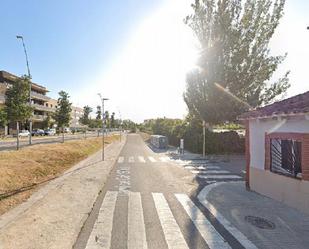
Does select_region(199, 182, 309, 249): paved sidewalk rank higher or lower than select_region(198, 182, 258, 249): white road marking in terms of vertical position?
lower

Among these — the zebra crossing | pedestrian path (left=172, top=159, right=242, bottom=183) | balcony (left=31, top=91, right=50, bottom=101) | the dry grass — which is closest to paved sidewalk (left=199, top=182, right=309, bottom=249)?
the zebra crossing

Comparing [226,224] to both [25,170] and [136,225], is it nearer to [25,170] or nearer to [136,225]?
[136,225]

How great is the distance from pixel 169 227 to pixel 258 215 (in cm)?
290

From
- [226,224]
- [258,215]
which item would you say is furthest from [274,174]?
[226,224]

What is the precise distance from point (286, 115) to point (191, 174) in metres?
7.92

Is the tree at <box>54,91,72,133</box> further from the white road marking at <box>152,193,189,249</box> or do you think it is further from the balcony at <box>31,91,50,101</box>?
the balcony at <box>31,91,50,101</box>

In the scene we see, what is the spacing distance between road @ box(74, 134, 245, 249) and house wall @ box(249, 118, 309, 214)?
2.47 meters

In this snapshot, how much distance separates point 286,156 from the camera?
1054 centimetres

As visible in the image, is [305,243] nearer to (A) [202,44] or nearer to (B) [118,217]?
(B) [118,217]

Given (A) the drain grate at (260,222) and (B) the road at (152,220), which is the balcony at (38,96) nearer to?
(B) the road at (152,220)

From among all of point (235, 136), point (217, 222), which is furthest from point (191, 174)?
point (235, 136)

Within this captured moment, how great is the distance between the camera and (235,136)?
1140 inches

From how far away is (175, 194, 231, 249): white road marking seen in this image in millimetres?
6430

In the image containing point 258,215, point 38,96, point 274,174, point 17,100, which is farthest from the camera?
point 38,96
